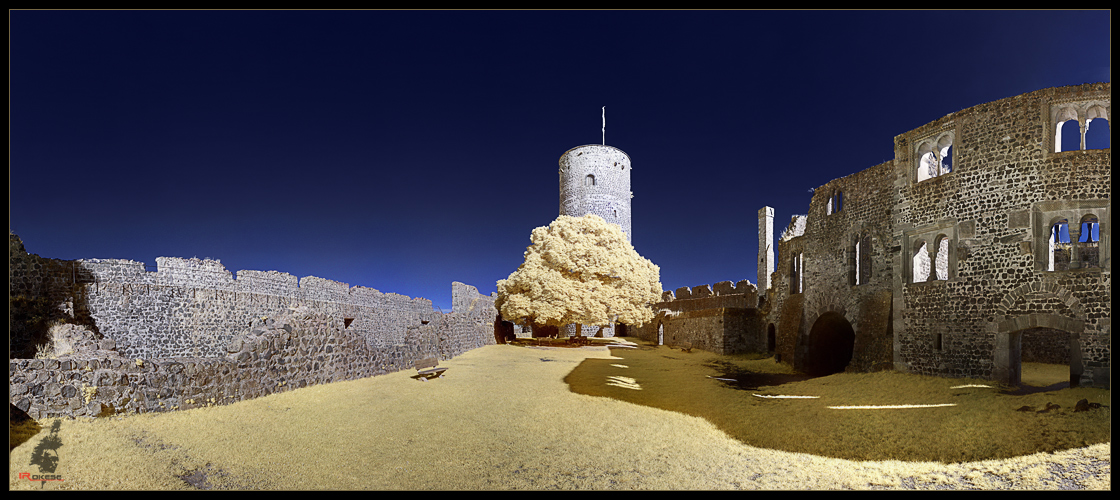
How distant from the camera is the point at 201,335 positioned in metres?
17.5

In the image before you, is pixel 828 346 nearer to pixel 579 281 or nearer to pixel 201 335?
pixel 579 281

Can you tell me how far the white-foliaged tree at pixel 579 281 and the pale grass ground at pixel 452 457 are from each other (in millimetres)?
16261

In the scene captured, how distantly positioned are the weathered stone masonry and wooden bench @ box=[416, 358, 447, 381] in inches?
32.8

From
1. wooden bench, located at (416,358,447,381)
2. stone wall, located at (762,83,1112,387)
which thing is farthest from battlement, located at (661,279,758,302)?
wooden bench, located at (416,358,447,381)

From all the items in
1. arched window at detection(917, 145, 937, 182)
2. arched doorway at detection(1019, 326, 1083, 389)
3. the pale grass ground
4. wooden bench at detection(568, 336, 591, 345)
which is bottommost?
wooden bench at detection(568, 336, 591, 345)

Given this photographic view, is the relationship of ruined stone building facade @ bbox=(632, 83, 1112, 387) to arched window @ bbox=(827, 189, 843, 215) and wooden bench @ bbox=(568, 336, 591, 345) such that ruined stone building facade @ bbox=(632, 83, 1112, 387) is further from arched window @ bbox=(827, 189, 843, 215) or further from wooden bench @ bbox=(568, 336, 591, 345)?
wooden bench @ bbox=(568, 336, 591, 345)

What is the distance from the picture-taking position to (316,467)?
572 cm

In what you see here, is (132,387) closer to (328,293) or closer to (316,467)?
(316,467)

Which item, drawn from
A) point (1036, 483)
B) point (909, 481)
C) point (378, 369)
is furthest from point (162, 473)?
point (1036, 483)

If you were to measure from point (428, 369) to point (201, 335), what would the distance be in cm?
1039

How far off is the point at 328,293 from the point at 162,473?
19880 millimetres

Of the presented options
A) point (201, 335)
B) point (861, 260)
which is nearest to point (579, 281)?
point (861, 260)

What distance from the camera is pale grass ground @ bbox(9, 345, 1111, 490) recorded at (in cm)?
545

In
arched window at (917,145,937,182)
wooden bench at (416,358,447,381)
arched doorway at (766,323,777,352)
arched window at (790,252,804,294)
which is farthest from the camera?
arched doorway at (766,323,777,352)
